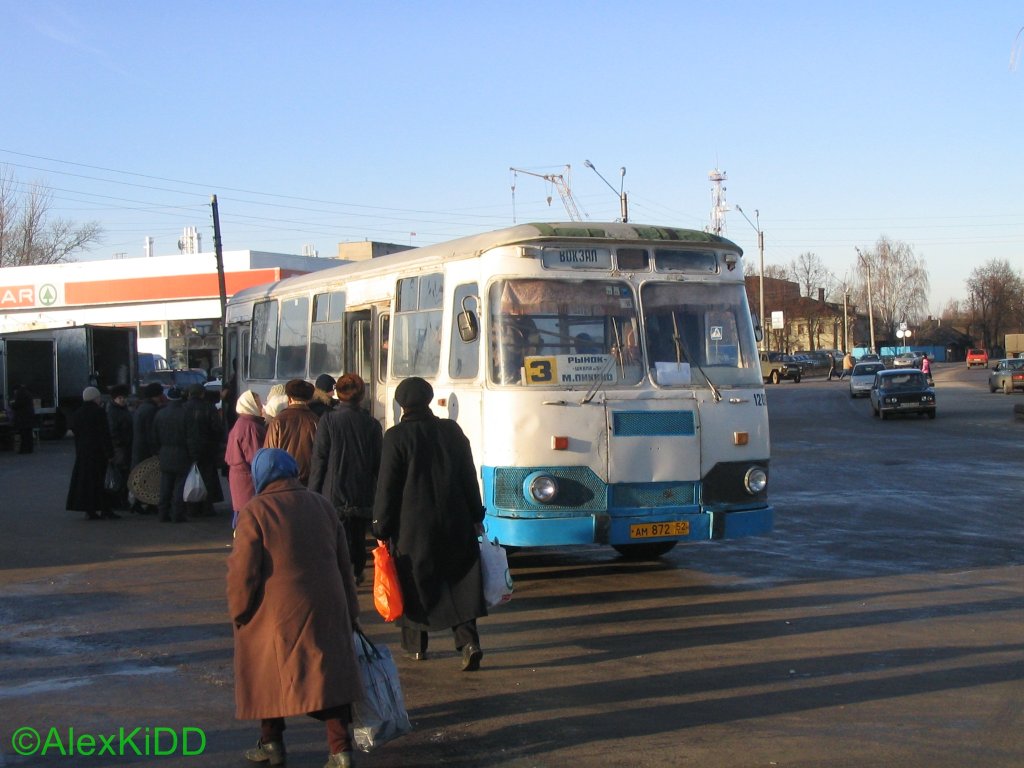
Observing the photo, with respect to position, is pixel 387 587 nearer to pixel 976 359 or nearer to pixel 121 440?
pixel 121 440

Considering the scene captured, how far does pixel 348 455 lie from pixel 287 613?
4.24 m

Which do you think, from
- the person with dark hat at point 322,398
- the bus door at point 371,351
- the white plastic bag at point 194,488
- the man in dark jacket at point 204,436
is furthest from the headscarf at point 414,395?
the man in dark jacket at point 204,436

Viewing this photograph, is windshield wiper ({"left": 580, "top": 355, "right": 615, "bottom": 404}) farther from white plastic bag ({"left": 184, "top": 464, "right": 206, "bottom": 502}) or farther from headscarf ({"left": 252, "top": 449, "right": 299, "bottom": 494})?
white plastic bag ({"left": 184, "top": 464, "right": 206, "bottom": 502})

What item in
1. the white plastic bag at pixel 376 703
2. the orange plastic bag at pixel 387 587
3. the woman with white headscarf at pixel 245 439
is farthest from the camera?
the woman with white headscarf at pixel 245 439

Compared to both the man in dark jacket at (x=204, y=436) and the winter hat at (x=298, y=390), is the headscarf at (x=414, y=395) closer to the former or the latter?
the winter hat at (x=298, y=390)

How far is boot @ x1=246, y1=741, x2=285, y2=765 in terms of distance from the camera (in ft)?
18.6

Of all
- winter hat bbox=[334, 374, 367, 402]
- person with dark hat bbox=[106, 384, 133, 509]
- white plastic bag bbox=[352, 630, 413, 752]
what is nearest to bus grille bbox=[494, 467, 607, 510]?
winter hat bbox=[334, 374, 367, 402]

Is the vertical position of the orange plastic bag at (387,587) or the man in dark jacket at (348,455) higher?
the man in dark jacket at (348,455)

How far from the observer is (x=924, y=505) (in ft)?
53.9

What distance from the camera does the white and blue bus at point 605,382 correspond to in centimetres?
991

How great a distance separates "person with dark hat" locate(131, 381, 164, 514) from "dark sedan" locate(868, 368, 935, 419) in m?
27.1


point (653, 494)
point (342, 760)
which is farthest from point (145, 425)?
point (342, 760)

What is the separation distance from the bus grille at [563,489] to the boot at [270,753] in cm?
433

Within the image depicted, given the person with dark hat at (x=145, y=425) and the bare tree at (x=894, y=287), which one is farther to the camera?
the bare tree at (x=894, y=287)
